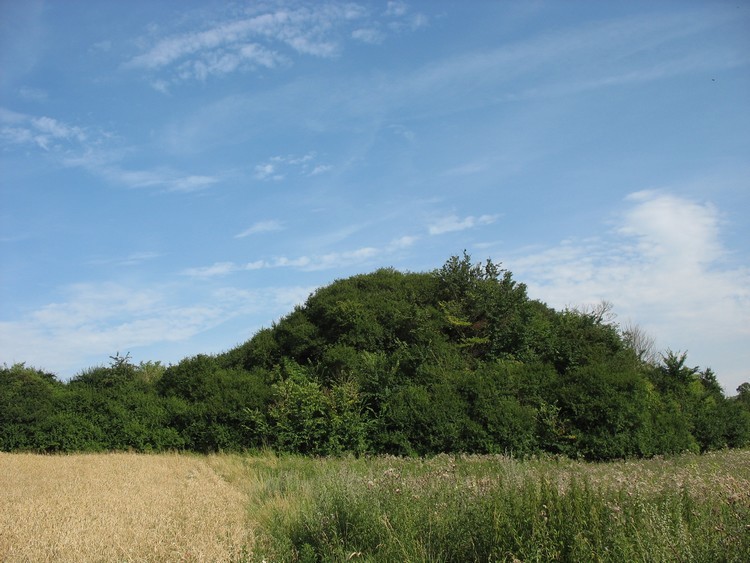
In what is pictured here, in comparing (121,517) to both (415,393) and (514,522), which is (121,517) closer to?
(514,522)

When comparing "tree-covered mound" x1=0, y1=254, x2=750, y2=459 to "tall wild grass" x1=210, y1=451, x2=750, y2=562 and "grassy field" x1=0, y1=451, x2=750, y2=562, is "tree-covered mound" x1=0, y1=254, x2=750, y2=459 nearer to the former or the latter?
"grassy field" x1=0, y1=451, x2=750, y2=562

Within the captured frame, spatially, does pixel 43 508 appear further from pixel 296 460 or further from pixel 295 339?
pixel 295 339

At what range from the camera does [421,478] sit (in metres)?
6.86

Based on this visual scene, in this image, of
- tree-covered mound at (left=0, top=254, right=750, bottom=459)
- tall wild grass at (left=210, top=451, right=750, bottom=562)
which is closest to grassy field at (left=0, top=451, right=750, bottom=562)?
tall wild grass at (left=210, top=451, right=750, bottom=562)

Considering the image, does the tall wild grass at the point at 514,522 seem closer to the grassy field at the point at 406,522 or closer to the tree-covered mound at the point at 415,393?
the grassy field at the point at 406,522

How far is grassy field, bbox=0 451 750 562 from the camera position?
13.9 ft

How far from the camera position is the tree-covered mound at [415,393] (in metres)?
14.4

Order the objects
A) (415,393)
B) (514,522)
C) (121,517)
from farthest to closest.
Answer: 1. (415,393)
2. (121,517)
3. (514,522)

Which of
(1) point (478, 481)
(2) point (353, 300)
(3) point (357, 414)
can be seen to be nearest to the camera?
(1) point (478, 481)

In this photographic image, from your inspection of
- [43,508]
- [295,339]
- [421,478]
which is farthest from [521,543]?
[295,339]

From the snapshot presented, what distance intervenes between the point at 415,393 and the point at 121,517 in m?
9.09

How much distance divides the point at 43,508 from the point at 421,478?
4927 millimetres

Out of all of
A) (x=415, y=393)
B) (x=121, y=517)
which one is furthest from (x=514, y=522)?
(x=415, y=393)

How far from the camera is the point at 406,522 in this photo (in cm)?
510
